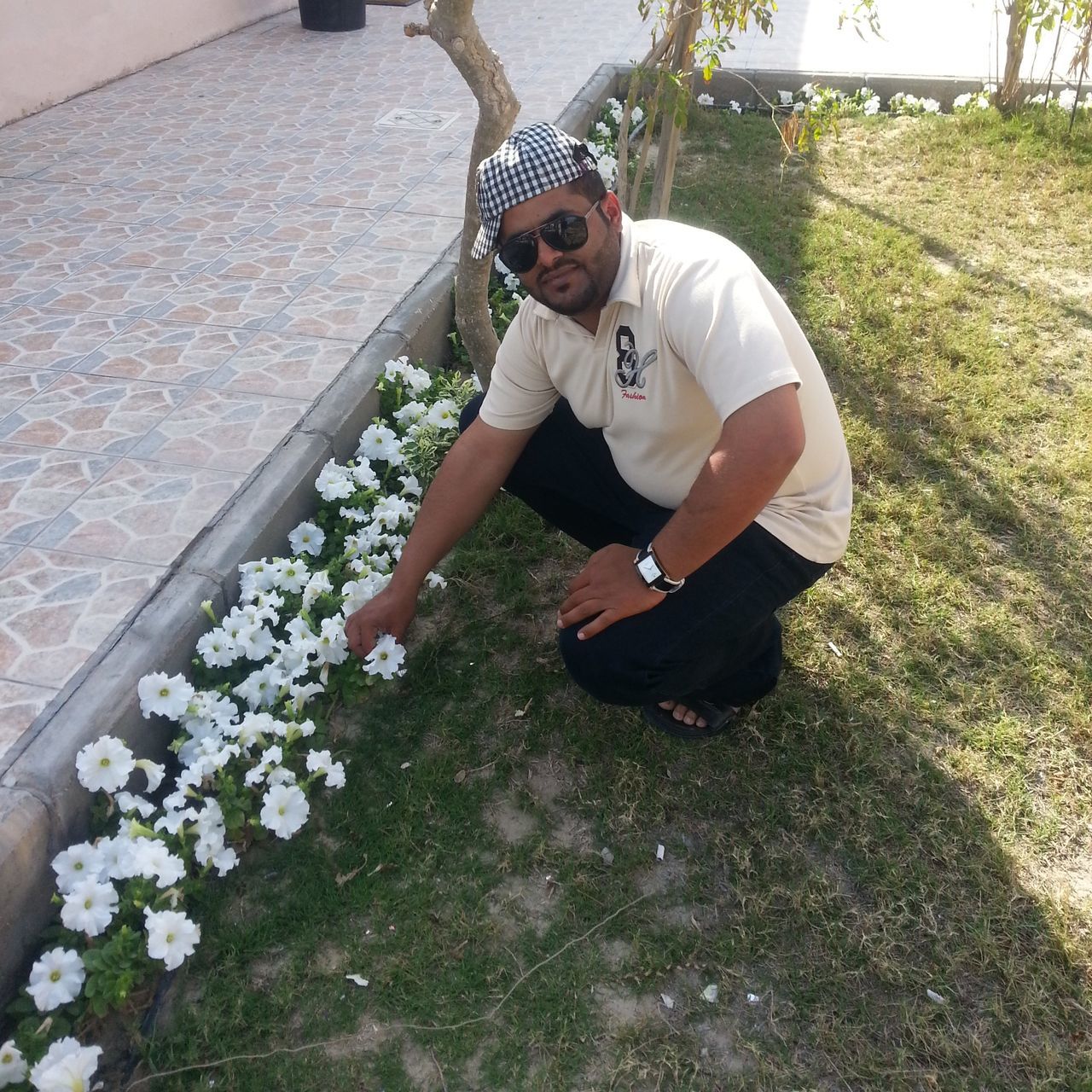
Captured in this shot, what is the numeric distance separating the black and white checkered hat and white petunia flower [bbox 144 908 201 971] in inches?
65.1

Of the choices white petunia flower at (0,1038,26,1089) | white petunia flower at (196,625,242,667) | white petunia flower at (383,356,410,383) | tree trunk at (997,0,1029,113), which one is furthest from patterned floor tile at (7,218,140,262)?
tree trunk at (997,0,1029,113)

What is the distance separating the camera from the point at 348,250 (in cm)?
519

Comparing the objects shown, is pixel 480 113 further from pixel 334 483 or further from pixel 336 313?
pixel 336 313

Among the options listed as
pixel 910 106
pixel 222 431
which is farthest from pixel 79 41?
pixel 910 106

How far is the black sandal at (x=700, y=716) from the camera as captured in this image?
2.89 m

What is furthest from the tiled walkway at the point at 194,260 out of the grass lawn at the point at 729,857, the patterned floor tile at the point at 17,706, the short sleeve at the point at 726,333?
the short sleeve at the point at 726,333

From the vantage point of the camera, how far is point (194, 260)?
5090mm

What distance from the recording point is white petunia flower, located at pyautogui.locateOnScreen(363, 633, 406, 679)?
2.88 m

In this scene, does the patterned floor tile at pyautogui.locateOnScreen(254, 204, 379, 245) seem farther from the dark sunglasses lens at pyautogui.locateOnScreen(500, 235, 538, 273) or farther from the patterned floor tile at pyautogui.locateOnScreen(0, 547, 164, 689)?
the dark sunglasses lens at pyautogui.locateOnScreen(500, 235, 538, 273)

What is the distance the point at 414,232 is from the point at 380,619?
3118 mm

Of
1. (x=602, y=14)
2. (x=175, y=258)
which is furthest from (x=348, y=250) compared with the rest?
(x=602, y=14)

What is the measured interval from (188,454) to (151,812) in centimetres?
143

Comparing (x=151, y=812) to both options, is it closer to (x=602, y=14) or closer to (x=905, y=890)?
(x=905, y=890)

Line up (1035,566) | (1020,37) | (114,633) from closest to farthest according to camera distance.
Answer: (114,633) < (1035,566) < (1020,37)
